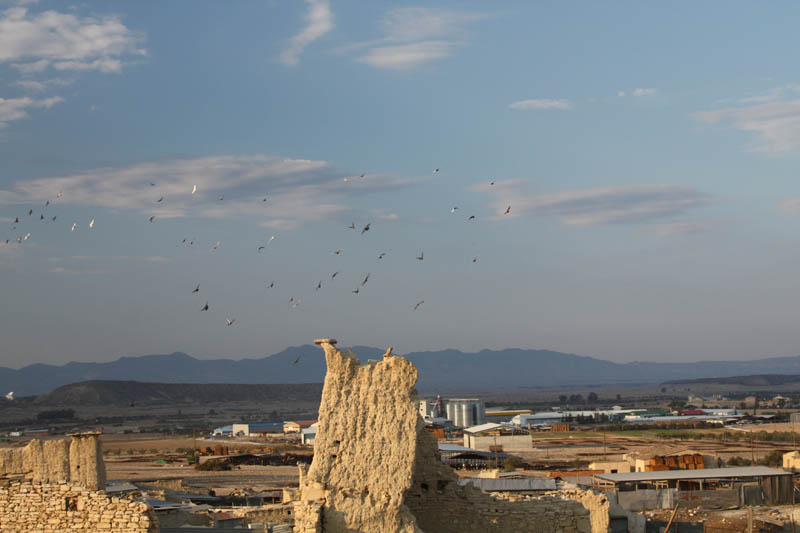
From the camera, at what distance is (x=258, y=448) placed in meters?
84.9

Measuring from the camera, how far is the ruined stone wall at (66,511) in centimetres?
1309

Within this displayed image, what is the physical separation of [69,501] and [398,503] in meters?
4.61

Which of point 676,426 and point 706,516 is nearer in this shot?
point 706,516

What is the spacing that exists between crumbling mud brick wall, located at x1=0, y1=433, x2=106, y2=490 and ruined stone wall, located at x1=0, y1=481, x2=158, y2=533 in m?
1.69

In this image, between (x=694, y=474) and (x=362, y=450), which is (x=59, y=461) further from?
(x=694, y=474)

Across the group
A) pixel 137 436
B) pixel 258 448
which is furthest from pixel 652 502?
pixel 137 436

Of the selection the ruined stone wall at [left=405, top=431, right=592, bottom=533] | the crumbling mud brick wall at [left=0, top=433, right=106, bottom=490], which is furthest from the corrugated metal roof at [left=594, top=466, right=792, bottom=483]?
the ruined stone wall at [left=405, top=431, right=592, bottom=533]

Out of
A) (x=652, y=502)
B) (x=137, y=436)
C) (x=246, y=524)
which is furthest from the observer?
(x=137, y=436)

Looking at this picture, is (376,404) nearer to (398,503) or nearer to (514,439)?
(398,503)

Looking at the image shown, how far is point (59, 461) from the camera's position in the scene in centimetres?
1928

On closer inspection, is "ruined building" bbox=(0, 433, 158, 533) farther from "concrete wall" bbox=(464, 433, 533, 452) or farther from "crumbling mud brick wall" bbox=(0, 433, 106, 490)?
"concrete wall" bbox=(464, 433, 533, 452)

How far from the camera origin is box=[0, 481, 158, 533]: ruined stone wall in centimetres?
1309

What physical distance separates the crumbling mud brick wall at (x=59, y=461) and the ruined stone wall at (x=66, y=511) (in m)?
1.69

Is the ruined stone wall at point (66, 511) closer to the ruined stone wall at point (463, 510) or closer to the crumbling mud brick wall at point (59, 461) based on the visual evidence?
the crumbling mud brick wall at point (59, 461)
